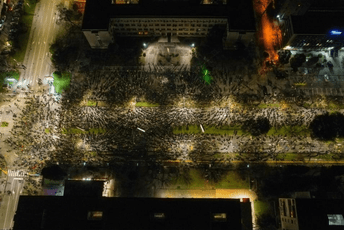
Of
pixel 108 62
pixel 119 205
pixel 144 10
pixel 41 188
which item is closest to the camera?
pixel 119 205

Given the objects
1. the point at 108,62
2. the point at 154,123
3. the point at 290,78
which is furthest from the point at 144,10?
the point at 290,78

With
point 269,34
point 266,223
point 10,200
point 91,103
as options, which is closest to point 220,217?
point 266,223

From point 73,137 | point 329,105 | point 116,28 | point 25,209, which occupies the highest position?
point 116,28

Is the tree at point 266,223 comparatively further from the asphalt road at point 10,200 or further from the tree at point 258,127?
the asphalt road at point 10,200

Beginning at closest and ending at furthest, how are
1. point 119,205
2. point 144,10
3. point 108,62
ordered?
point 119,205, point 144,10, point 108,62

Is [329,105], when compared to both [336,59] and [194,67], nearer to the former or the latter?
[336,59]

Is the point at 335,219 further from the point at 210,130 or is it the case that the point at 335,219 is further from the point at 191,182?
the point at 210,130

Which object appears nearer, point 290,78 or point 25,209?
point 25,209

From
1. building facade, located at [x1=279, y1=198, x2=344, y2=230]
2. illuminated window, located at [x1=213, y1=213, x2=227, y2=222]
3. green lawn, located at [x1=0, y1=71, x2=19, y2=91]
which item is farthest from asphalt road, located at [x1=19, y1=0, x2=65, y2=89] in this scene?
building facade, located at [x1=279, y1=198, x2=344, y2=230]
